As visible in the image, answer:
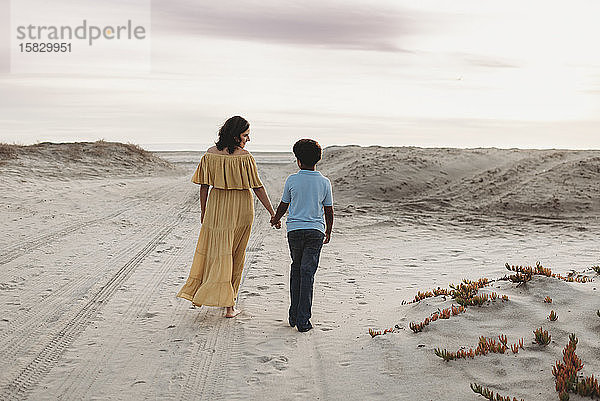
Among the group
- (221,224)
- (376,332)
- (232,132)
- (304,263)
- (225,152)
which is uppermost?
(232,132)

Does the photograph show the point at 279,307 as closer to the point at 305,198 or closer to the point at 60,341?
the point at 305,198

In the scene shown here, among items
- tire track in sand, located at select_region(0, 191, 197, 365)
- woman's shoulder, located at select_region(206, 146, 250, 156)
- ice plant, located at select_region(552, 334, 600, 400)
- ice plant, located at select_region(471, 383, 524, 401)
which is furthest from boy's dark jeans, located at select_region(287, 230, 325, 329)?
tire track in sand, located at select_region(0, 191, 197, 365)

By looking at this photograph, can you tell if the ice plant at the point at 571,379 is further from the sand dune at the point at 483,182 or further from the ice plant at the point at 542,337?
the sand dune at the point at 483,182

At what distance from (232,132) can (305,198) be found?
1120 millimetres

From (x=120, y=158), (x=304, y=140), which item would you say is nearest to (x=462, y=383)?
(x=304, y=140)

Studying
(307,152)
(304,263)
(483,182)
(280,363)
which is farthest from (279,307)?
(483,182)

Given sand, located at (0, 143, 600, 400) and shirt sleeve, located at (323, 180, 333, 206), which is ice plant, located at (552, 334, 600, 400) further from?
shirt sleeve, located at (323, 180, 333, 206)

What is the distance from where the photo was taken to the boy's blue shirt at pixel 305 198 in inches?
240

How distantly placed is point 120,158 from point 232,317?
31.6 m

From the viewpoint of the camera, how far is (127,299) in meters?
7.50

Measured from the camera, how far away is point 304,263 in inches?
245

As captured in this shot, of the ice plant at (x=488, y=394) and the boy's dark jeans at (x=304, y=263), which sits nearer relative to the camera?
the ice plant at (x=488, y=394)

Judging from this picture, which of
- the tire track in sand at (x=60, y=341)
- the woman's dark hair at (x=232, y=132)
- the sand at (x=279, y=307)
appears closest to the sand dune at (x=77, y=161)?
the sand at (x=279, y=307)

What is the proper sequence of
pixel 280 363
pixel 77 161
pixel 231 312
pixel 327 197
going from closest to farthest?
pixel 280 363 → pixel 327 197 → pixel 231 312 → pixel 77 161
